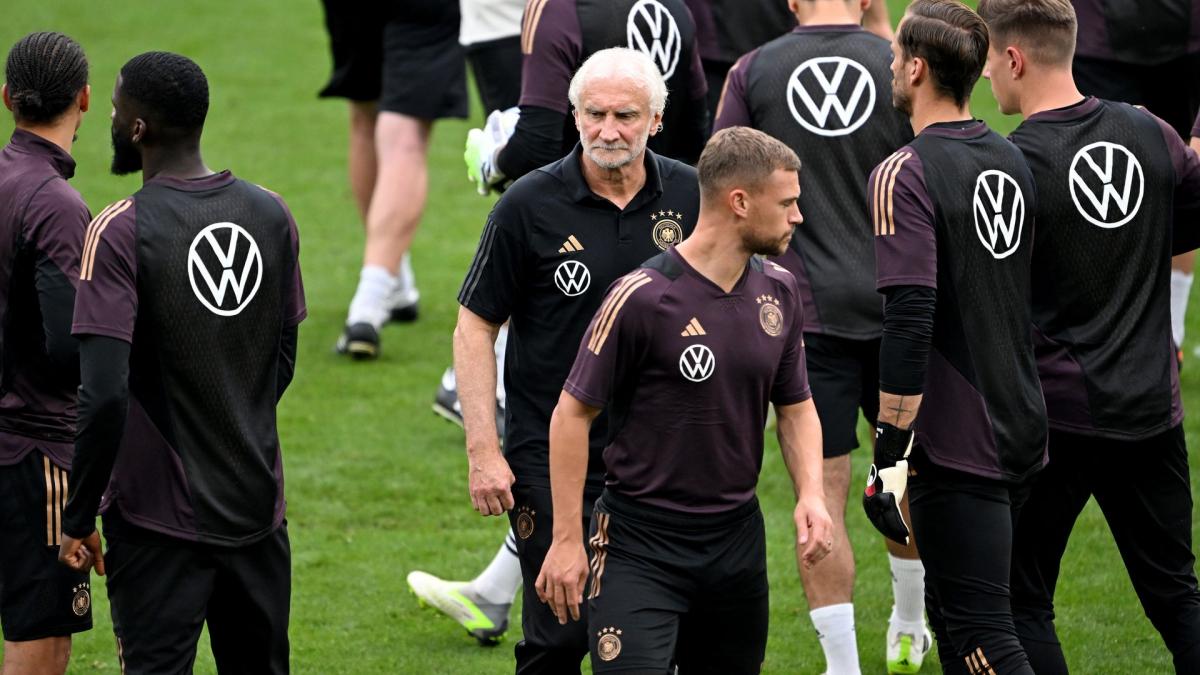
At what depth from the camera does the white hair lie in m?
4.85

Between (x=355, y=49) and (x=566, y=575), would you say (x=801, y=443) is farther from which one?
(x=355, y=49)

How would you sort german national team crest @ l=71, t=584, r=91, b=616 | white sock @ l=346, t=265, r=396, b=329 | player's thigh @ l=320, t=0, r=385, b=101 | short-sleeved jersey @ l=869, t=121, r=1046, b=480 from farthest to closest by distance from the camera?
player's thigh @ l=320, t=0, r=385, b=101 → white sock @ l=346, t=265, r=396, b=329 → german national team crest @ l=71, t=584, r=91, b=616 → short-sleeved jersey @ l=869, t=121, r=1046, b=480

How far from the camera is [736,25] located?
7375 mm

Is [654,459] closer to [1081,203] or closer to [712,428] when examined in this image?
[712,428]

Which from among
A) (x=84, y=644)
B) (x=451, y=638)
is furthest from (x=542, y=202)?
(x=84, y=644)

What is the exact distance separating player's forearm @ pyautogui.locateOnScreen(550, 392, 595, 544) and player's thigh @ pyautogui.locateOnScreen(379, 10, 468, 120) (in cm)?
543

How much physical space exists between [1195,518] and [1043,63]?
3034 mm

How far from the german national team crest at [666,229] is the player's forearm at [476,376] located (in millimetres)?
538

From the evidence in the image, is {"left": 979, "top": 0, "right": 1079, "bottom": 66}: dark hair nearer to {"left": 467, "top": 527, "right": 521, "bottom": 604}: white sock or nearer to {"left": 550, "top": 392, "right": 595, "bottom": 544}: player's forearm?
{"left": 550, "top": 392, "right": 595, "bottom": 544}: player's forearm

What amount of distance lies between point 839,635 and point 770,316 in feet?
5.68

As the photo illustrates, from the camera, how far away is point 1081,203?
16.6ft

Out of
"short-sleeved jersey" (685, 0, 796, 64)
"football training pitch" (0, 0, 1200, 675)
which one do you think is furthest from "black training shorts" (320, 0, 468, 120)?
"short-sleeved jersey" (685, 0, 796, 64)

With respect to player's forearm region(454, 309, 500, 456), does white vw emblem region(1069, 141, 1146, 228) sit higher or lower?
higher

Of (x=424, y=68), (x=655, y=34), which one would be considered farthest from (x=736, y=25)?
(x=424, y=68)
